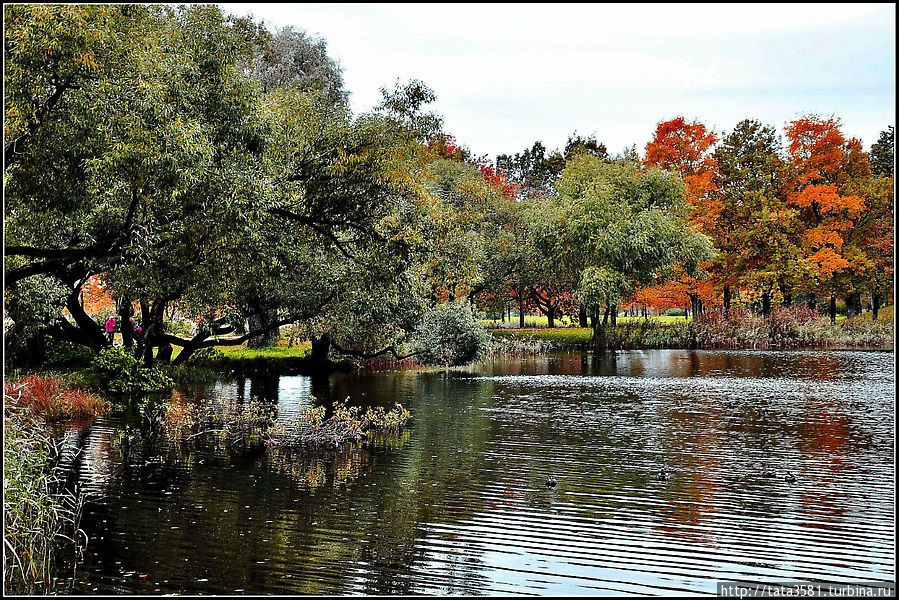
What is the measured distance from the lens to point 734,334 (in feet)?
137

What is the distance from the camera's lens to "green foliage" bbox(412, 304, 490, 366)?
3183 cm

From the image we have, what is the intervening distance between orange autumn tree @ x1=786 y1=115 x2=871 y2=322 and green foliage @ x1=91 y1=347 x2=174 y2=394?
36.5 m

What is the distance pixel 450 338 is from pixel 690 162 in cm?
2559


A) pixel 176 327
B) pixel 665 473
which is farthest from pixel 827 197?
pixel 665 473

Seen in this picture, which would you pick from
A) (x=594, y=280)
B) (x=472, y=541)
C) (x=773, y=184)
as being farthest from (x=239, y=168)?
(x=773, y=184)

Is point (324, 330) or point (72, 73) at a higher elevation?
point (72, 73)

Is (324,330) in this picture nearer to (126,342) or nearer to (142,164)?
(126,342)

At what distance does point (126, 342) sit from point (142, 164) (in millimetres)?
16646

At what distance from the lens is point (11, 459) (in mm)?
7758

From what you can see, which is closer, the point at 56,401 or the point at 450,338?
the point at 56,401

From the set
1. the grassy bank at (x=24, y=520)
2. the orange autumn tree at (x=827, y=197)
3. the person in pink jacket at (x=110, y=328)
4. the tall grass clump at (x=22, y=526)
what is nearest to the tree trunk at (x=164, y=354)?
the person in pink jacket at (x=110, y=328)

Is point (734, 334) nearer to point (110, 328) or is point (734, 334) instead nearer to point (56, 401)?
point (110, 328)

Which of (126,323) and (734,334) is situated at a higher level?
(126,323)

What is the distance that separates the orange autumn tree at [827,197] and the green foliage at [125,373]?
36.5m
